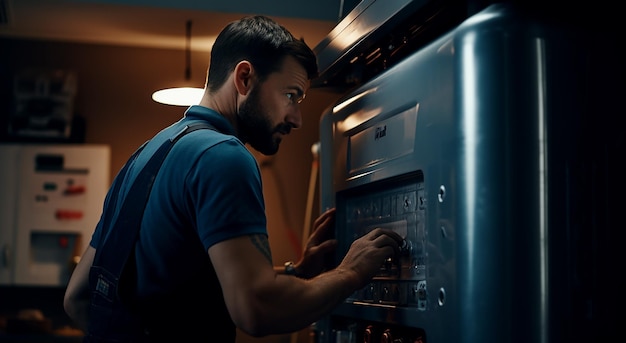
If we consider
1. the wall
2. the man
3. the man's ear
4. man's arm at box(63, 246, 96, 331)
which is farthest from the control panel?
the wall

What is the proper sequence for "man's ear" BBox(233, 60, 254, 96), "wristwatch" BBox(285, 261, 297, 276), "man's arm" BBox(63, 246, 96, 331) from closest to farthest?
1. "man's ear" BBox(233, 60, 254, 96)
2. "man's arm" BBox(63, 246, 96, 331)
3. "wristwatch" BBox(285, 261, 297, 276)

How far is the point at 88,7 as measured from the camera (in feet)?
14.3

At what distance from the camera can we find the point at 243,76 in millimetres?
1521

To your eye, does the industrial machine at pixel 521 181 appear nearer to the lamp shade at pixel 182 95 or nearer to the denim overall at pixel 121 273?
the denim overall at pixel 121 273

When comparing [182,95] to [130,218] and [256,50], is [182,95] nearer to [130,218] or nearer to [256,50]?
[256,50]

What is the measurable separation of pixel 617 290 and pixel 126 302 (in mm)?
752

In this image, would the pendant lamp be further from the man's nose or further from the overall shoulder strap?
the overall shoulder strap

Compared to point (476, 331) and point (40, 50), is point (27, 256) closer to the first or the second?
point (40, 50)

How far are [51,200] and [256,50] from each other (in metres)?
3.41

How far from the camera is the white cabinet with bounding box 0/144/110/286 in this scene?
461cm

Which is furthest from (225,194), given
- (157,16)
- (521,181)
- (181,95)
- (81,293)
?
(157,16)

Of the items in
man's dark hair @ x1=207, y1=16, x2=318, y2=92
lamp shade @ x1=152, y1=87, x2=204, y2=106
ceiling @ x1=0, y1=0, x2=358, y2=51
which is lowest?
man's dark hair @ x1=207, y1=16, x2=318, y2=92

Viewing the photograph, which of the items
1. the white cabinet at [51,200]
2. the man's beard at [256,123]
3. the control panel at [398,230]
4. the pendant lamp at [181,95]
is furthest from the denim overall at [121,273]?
the white cabinet at [51,200]

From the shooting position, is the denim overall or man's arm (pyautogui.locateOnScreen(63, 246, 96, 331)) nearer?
the denim overall
